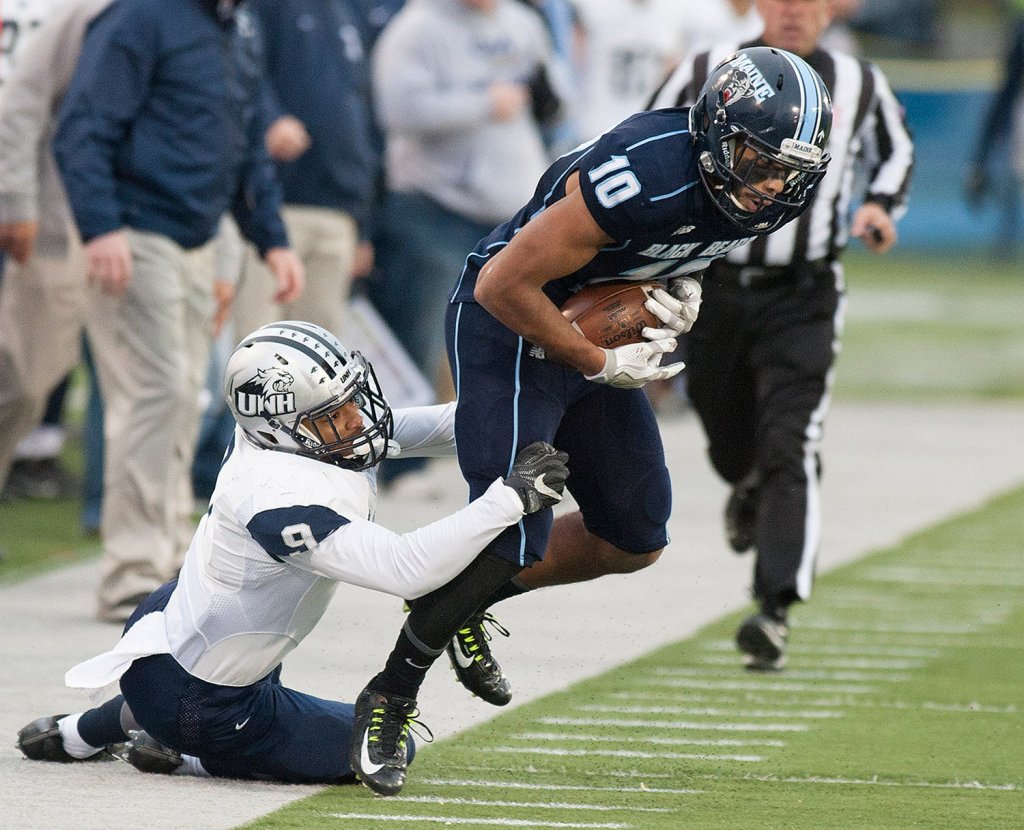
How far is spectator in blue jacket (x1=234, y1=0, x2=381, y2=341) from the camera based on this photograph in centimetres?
900

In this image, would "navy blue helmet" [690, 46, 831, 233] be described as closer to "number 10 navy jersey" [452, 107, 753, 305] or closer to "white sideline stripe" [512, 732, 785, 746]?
"number 10 navy jersey" [452, 107, 753, 305]

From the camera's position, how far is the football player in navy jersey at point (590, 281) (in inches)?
189

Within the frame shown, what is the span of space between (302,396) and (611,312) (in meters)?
0.77

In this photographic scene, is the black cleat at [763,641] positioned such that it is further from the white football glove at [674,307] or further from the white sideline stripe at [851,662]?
the white football glove at [674,307]

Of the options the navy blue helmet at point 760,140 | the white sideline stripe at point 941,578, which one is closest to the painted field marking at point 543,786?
the navy blue helmet at point 760,140

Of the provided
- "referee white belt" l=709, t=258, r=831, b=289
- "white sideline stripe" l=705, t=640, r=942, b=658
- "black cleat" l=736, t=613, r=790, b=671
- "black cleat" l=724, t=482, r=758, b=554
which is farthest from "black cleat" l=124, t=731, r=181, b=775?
"black cleat" l=724, t=482, r=758, b=554

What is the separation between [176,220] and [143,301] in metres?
0.29

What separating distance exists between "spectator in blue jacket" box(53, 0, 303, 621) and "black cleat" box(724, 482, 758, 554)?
1874 millimetres

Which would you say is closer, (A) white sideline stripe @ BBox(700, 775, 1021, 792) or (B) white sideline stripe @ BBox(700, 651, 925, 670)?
(A) white sideline stripe @ BBox(700, 775, 1021, 792)

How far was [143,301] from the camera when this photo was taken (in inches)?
274

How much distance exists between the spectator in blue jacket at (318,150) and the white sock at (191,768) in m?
4.05

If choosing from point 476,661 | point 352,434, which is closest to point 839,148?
point 476,661

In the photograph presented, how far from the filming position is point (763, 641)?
647 cm

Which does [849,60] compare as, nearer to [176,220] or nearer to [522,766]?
[176,220]
